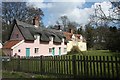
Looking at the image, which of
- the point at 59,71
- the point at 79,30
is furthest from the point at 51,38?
the point at 79,30

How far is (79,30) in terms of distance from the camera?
82.8 m

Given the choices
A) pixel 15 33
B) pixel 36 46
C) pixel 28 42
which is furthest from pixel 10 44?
pixel 36 46

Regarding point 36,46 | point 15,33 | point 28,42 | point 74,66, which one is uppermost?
point 15,33

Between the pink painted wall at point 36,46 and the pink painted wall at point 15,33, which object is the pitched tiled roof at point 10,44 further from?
the pink painted wall at point 36,46

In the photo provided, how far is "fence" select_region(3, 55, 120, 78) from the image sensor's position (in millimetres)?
→ 9134

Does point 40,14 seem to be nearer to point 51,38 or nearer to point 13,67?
point 51,38

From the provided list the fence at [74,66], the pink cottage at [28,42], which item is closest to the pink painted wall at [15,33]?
the pink cottage at [28,42]

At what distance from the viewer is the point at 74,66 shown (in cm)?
1031

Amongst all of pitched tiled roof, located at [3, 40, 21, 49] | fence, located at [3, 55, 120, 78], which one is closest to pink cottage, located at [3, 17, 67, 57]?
pitched tiled roof, located at [3, 40, 21, 49]

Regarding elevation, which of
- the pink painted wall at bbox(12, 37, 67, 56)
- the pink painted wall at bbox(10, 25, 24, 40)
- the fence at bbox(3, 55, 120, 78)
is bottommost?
the fence at bbox(3, 55, 120, 78)

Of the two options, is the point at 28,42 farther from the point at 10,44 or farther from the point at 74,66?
the point at 74,66

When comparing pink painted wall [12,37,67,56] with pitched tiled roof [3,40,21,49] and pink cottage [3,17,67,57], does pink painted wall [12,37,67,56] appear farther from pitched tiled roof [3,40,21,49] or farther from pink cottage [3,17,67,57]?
pitched tiled roof [3,40,21,49]

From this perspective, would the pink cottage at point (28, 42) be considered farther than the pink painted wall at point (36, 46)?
No

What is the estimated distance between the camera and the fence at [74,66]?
9134 millimetres
